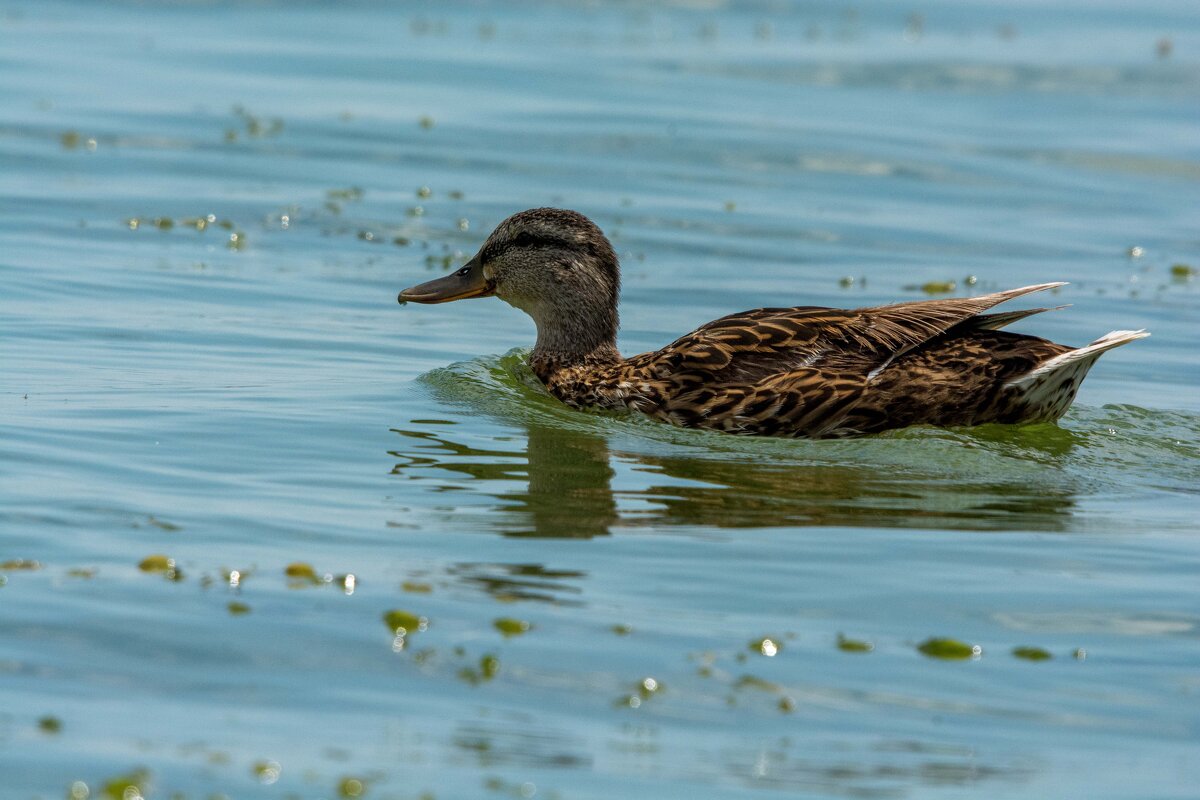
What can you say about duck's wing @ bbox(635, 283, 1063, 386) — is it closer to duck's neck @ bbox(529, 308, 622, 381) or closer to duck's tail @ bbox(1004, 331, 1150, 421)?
duck's tail @ bbox(1004, 331, 1150, 421)

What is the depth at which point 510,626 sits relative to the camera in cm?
664

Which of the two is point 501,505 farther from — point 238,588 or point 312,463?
point 238,588

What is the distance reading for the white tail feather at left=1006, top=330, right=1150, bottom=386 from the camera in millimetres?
9711

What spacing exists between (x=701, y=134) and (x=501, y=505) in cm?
1254

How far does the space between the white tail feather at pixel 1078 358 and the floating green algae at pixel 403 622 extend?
14.7 ft

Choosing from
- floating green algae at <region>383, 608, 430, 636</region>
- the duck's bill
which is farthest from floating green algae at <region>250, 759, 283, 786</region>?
the duck's bill

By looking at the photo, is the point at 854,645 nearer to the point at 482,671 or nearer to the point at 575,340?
the point at 482,671

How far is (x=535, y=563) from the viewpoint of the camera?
7480 mm

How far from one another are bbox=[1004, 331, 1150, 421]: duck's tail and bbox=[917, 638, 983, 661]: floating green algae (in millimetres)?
3445

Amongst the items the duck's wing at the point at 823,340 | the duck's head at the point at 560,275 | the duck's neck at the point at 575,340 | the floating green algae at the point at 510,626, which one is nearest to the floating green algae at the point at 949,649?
the floating green algae at the point at 510,626

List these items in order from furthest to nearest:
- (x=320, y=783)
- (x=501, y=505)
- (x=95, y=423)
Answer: (x=95, y=423) → (x=501, y=505) → (x=320, y=783)

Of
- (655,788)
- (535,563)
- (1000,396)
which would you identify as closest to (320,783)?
(655,788)

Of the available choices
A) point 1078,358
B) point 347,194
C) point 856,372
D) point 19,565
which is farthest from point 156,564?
point 347,194

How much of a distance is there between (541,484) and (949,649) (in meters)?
2.85
